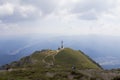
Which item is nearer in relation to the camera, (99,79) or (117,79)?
(117,79)

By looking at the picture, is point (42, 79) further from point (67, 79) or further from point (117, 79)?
point (117, 79)

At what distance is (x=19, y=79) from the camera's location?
106m

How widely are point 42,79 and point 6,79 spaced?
1265 cm

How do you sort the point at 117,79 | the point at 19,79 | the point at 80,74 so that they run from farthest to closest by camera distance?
the point at 80,74, the point at 19,79, the point at 117,79

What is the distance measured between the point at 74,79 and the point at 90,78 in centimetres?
610

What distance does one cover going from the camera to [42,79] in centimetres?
10812

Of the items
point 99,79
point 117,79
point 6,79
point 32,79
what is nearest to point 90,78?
point 99,79

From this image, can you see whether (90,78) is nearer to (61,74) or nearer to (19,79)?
(61,74)

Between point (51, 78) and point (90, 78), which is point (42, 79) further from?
point (90, 78)

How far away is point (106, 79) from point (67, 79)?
48.0ft

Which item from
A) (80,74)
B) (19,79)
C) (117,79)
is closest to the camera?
(117,79)

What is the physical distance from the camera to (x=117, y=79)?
326ft

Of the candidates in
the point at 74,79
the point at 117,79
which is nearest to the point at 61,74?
the point at 74,79

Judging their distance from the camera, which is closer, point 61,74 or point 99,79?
point 99,79
